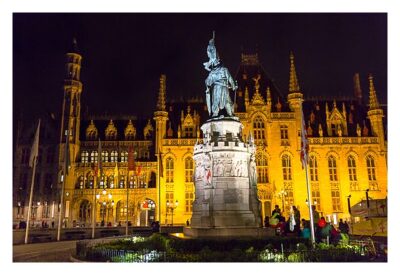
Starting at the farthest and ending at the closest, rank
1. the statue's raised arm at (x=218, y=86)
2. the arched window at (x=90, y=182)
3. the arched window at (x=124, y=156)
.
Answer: the arched window at (x=124, y=156) < the arched window at (x=90, y=182) < the statue's raised arm at (x=218, y=86)

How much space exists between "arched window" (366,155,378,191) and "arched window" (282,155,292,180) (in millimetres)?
9776

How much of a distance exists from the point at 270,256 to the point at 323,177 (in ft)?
109

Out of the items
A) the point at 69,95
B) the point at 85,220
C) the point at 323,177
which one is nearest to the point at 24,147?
the point at 69,95

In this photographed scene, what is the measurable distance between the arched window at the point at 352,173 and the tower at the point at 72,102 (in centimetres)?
3452

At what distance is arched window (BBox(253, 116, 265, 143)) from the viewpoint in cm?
4291

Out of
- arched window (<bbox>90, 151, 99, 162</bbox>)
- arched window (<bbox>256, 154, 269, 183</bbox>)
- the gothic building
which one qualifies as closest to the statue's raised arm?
the gothic building

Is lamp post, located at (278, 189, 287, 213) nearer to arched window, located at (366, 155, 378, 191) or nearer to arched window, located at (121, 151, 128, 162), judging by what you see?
arched window, located at (366, 155, 378, 191)

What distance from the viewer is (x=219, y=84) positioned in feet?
54.3

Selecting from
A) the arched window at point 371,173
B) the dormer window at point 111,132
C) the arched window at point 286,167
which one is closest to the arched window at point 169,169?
the dormer window at point 111,132

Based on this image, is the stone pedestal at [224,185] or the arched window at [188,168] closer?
the stone pedestal at [224,185]

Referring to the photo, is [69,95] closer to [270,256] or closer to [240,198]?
[240,198]

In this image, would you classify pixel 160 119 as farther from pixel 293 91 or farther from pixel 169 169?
pixel 293 91

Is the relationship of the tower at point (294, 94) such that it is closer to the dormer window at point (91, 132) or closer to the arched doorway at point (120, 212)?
the arched doorway at point (120, 212)

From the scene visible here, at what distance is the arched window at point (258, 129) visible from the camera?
1689 inches
